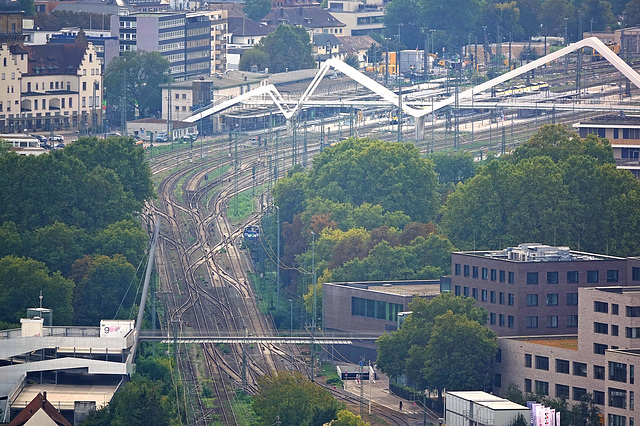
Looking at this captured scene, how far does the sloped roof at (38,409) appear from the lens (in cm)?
8212

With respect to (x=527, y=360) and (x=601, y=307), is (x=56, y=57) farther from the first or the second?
(x=601, y=307)

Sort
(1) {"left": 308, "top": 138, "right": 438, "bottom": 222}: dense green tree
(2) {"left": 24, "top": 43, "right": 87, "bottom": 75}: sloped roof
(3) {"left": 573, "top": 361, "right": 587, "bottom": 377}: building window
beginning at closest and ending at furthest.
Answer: (3) {"left": 573, "top": 361, "right": 587, "bottom": 377}: building window → (1) {"left": 308, "top": 138, "right": 438, "bottom": 222}: dense green tree → (2) {"left": 24, "top": 43, "right": 87, "bottom": 75}: sloped roof

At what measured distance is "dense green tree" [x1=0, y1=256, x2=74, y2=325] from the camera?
101375 mm

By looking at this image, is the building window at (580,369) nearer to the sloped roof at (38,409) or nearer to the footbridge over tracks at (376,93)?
the sloped roof at (38,409)

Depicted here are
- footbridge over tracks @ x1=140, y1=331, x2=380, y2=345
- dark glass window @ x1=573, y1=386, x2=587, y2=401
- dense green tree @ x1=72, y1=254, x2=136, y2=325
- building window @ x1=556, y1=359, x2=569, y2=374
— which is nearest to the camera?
dark glass window @ x1=573, y1=386, x2=587, y2=401

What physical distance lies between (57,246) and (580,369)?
34.8 metres

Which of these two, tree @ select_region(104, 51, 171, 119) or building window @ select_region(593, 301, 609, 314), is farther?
tree @ select_region(104, 51, 171, 119)

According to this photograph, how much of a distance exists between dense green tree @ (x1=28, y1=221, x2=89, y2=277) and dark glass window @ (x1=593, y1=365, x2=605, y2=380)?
114ft

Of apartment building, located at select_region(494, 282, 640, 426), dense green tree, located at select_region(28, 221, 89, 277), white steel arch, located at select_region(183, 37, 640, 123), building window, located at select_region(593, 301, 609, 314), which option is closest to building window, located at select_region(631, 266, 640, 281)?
apartment building, located at select_region(494, 282, 640, 426)

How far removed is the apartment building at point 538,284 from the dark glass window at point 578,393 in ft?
26.3

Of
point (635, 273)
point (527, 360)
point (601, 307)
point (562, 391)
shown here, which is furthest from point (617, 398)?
point (635, 273)

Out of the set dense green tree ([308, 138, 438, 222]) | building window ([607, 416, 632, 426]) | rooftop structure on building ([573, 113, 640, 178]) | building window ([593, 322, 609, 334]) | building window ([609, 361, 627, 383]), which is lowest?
building window ([607, 416, 632, 426])

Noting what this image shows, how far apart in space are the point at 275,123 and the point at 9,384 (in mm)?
100098

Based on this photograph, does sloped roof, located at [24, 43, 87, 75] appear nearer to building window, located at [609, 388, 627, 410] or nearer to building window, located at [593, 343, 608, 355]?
building window, located at [593, 343, 608, 355]
